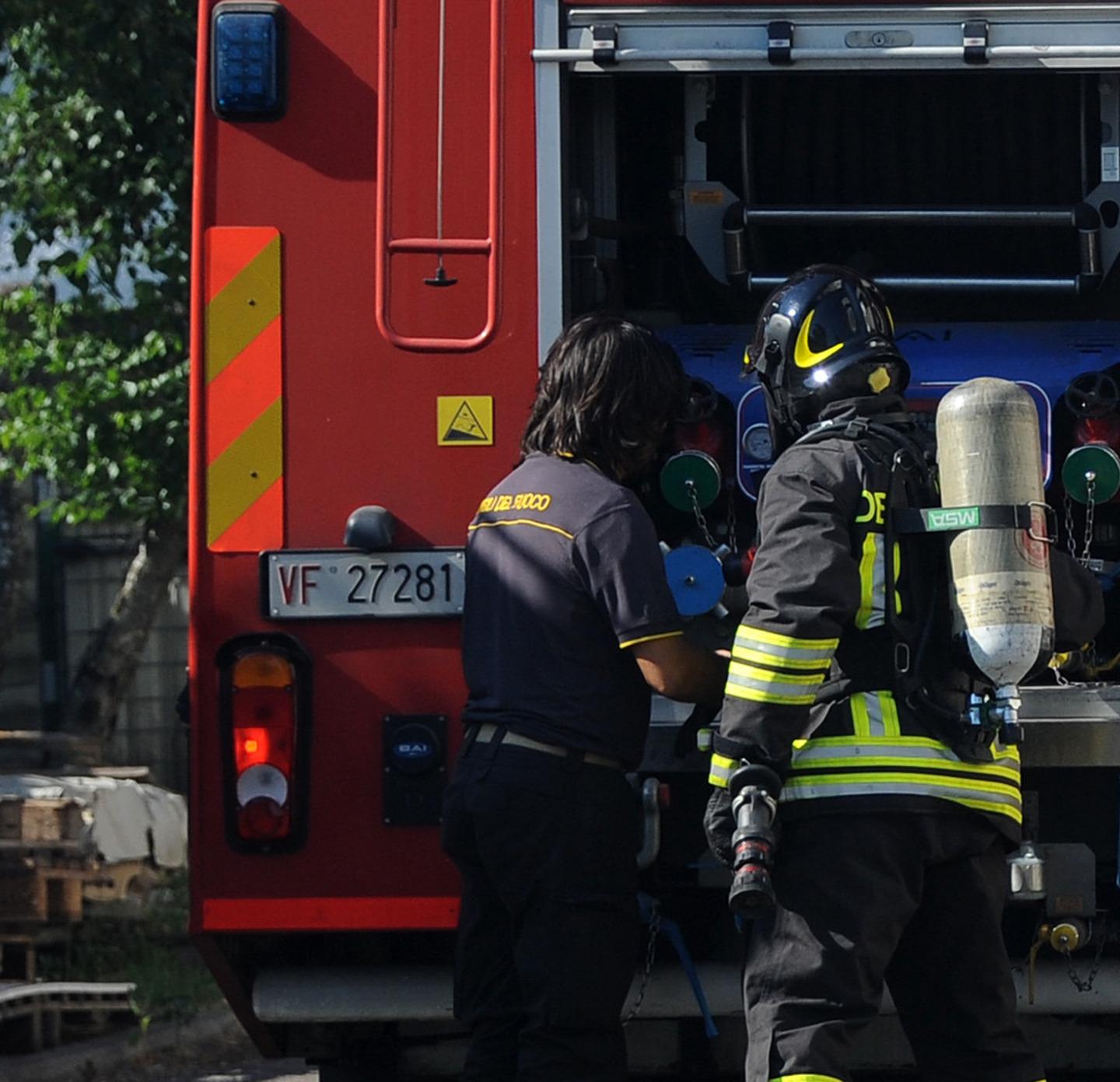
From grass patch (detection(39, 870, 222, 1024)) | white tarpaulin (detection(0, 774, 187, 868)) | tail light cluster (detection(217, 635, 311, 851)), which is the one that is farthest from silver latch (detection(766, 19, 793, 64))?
white tarpaulin (detection(0, 774, 187, 868))

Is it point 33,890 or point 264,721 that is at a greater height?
point 264,721

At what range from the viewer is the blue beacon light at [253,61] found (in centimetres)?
366

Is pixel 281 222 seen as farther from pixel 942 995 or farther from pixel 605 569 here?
pixel 942 995

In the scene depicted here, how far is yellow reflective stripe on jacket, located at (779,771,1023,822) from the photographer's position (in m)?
3.18

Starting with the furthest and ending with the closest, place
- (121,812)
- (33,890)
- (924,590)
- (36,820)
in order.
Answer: (121,812), (36,820), (33,890), (924,590)

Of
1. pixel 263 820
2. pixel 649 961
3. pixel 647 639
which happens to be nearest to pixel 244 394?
pixel 263 820

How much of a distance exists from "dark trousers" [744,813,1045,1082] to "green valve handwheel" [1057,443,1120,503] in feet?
3.00

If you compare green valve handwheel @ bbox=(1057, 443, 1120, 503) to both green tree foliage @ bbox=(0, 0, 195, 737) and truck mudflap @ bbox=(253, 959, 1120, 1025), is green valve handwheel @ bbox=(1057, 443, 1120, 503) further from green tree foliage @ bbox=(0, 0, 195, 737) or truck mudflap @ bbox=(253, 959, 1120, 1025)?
green tree foliage @ bbox=(0, 0, 195, 737)

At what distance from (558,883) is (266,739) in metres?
0.62

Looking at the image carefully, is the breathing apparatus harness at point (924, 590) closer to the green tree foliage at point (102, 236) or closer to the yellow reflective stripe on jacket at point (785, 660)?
the yellow reflective stripe on jacket at point (785, 660)

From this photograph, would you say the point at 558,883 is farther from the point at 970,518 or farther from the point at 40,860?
the point at 40,860

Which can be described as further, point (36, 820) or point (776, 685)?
point (36, 820)

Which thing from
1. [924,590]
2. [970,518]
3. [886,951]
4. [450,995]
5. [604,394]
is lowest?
[450,995]

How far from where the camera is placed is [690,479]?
3.99m
